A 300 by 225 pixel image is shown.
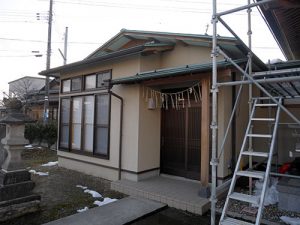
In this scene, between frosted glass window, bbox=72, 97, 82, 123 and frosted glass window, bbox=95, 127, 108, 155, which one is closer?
frosted glass window, bbox=95, 127, 108, 155

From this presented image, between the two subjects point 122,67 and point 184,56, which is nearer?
point 184,56

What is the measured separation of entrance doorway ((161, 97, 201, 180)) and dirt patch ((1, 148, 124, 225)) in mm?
1880

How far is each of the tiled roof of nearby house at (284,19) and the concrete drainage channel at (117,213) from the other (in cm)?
420

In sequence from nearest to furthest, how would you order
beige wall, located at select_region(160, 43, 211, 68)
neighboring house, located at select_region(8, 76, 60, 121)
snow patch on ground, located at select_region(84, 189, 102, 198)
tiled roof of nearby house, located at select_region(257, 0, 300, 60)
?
tiled roof of nearby house, located at select_region(257, 0, 300, 60), snow patch on ground, located at select_region(84, 189, 102, 198), beige wall, located at select_region(160, 43, 211, 68), neighboring house, located at select_region(8, 76, 60, 121)

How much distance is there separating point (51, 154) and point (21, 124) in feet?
27.1

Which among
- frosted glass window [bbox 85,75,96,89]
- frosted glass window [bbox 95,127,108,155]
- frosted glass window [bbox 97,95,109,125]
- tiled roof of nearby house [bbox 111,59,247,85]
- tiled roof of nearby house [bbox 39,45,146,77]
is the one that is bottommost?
frosted glass window [bbox 95,127,108,155]

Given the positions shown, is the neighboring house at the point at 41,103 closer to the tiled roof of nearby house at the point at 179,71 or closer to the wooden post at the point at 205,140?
the tiled roof of nearby house at the point at 179,71

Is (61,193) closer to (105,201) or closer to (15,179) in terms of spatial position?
(105,201)

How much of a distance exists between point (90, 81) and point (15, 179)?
4417mm

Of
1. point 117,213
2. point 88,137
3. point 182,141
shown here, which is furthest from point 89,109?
point 117,213

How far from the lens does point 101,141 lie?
325 inches

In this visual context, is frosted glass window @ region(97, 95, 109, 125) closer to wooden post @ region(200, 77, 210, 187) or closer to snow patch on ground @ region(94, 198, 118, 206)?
snow patch on ground @ region(94, 198, 118, 206)

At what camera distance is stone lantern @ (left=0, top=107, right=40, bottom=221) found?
503 centimetres

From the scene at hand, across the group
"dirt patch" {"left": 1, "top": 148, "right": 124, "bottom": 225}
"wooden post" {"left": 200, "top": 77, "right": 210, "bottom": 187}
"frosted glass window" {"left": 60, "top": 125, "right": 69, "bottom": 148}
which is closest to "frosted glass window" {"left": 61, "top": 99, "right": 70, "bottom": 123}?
"frosted glass window" {"left": 60, "top": 125, "right": 69, "bottom": 148}
